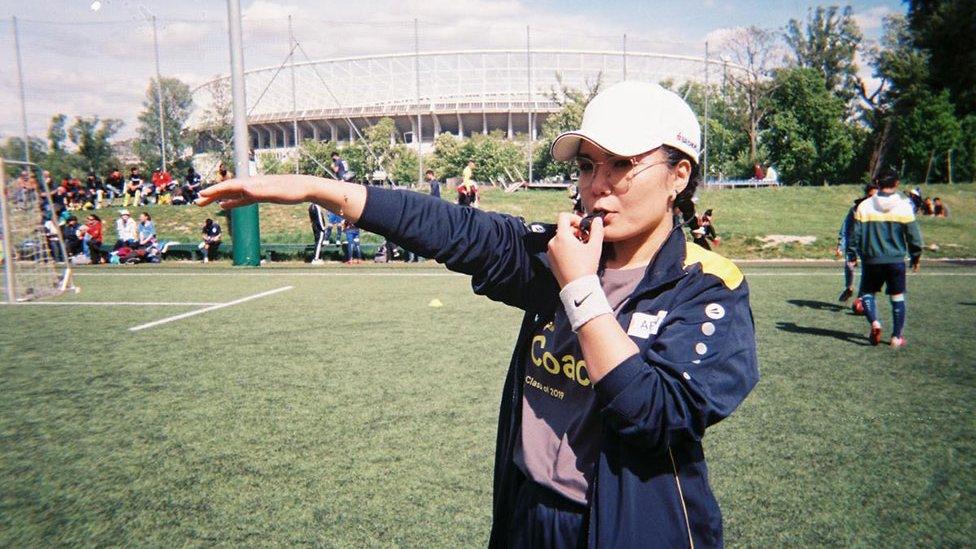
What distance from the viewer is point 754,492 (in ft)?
13.4

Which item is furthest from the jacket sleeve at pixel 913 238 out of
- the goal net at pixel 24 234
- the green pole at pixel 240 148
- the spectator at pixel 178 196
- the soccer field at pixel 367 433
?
the spectator at pixel 178 196

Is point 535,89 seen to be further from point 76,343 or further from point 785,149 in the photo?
point 76,343

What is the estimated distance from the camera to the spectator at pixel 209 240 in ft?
70.3

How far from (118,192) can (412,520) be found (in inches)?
1424

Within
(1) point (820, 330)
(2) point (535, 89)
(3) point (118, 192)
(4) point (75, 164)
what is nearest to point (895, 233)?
(1) point (820, 330)

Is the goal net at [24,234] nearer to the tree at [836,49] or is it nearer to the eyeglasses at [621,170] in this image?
the eyeglasses at [621,170]

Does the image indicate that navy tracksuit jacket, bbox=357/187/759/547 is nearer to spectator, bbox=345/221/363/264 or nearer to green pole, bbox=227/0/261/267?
green pole, bbox=227/0/261/267

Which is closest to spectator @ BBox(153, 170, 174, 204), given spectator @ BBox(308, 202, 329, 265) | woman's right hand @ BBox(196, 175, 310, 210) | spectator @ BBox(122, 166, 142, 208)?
spectator @ BBox(122, 166, 142, 208)

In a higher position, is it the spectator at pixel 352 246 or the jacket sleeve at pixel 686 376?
the jacket sleeve at pixel 686 376

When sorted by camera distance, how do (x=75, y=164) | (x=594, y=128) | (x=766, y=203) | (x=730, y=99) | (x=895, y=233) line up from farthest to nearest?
1. (x=75, y=164)
2. (x=730, y=99)
3. (x=766, y=203)
4. (x=895, y=233)
5. (x=594, y=128)

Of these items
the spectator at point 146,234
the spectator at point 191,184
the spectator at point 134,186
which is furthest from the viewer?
the spectator at point 134,186

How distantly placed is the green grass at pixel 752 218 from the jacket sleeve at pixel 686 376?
21632 mm

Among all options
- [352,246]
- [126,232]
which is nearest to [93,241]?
[126,232]

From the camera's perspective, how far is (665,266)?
1795 mm
